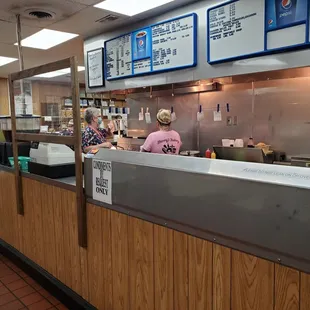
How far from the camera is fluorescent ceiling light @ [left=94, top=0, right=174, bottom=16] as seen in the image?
335cm

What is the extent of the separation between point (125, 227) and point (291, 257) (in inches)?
39.0

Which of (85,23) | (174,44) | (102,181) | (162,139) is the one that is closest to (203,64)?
(174,44)

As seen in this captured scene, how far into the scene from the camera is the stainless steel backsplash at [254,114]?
349 centimetres

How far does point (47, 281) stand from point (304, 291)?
2.26 meters

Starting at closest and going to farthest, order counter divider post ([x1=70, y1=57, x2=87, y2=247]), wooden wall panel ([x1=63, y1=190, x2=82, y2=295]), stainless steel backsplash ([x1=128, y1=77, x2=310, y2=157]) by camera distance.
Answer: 1. counter divider post ([x1=70, y1=57, x2=87, y2=247])
2. wooden wall panel ([x1=63, y1=190, x2=82, y2=295])
3. stainless steel backsplash ([x1=128, y1=77, x2=310, y2=157])

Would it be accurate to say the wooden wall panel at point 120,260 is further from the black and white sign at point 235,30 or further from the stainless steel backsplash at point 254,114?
the stainless steel backsplash at point 254,114

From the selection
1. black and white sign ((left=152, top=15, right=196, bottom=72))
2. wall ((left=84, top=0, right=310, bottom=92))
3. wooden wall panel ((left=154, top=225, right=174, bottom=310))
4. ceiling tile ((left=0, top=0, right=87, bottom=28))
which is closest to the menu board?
wall ((left=84, top=0, right=310, bottom=92))

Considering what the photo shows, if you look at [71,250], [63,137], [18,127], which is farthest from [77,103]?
[18,127]

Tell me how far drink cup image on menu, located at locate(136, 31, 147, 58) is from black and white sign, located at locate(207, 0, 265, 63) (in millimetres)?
939

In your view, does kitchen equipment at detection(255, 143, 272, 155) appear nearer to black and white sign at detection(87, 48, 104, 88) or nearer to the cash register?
the cash register

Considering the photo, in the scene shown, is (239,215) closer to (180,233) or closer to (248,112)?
(180,233)

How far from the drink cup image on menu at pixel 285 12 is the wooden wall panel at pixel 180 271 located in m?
2.04

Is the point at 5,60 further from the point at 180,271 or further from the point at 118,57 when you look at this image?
the point at 180,271

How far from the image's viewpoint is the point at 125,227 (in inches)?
74.4
